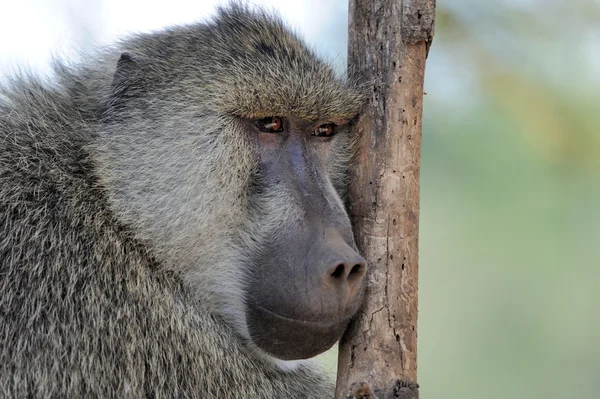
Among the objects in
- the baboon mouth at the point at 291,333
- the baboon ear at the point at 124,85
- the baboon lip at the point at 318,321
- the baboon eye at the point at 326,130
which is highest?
the baboon ear at the point at 124,85

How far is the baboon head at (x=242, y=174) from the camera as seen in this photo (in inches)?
138

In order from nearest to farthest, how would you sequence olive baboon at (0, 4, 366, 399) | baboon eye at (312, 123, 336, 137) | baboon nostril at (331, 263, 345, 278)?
baboon nostril at (331, 263, 345, 278) < olive baboon at (0, 4, 366, 399) < baboon eye at (312, 123, 336, 137)

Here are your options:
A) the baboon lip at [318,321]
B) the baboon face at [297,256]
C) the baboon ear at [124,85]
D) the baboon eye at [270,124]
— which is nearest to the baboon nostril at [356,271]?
the baboon face at [297,256]

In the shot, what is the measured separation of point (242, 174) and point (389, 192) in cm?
69

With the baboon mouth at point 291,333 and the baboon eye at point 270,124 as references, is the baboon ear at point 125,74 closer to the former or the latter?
the baboon eye at point 270,124

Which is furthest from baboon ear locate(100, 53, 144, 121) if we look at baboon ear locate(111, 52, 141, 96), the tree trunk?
the tree trunk

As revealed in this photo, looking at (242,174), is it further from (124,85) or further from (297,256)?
(124,85)

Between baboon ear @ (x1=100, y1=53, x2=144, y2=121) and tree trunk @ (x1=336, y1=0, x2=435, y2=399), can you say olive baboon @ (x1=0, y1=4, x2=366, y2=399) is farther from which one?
tree trunk @ (x1=336, y1=0, x2=435, y2=399)

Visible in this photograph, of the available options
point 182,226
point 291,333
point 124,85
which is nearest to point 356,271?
point 291,333

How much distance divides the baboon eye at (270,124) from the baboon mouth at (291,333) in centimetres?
87

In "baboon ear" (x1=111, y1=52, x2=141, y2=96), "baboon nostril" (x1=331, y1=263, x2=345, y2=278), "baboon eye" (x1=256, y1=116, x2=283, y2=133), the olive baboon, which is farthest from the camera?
"baboon ear" (x1=111, y1=52, x2=141, y2=96)

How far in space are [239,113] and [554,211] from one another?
10.2 ft

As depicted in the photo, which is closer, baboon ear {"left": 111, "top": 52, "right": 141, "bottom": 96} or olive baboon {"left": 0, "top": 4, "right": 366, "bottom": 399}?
olive baboon {"left": 0, "top": 4, "right": 366, "bottom": 399}

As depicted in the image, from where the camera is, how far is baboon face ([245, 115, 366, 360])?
3.38 meters
